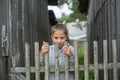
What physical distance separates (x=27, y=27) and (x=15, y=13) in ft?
2.47

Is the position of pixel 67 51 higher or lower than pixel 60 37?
lower

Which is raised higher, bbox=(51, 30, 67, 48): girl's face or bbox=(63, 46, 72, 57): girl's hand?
bbox=(51, 30, 67, 48): girl's face

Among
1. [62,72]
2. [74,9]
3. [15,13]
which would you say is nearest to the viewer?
[62,72]

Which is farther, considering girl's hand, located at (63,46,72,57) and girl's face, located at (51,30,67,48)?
girl's face, located at (51,30,67,48)

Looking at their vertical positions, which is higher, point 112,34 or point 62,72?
point 112,34

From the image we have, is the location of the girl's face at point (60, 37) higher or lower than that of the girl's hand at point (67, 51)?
higher

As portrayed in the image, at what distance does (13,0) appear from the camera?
7.31 metres

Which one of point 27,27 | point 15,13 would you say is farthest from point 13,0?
point 27,27

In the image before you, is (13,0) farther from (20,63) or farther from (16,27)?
(20,63)

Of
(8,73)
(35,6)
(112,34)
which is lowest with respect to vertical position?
(8,73)

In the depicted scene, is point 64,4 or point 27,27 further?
point 64,4

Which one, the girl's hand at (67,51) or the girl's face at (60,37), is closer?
the girl's hand at (67,51)

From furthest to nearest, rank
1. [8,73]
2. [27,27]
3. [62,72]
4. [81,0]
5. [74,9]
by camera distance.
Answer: [74,9] < [81,0] < [27,27] < [8,73] < [62,72]

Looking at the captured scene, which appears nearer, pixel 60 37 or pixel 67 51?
pixel 67 51
